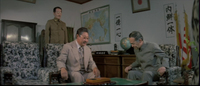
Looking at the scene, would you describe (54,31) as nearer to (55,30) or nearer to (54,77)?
(55,30)

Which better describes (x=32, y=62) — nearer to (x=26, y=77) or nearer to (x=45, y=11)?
(x=26, y=77)

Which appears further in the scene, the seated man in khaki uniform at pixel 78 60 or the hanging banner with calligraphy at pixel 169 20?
the hanging banner with calligraphy at pixel 169 20

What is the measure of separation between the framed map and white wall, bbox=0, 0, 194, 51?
0.44 ft

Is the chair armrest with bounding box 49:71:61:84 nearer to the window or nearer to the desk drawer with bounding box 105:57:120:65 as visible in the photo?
the desk drawer with bounding box 105:57:120:65

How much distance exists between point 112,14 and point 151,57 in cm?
294

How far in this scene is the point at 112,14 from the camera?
520 cm

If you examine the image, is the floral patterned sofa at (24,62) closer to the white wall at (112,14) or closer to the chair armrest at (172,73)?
the chair armrest at (172,73)

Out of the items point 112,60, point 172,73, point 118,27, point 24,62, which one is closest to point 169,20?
point 118,27

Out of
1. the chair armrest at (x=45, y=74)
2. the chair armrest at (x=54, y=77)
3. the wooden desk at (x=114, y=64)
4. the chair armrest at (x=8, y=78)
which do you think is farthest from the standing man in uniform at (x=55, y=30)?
the chair armrest at (x=8, y=78)

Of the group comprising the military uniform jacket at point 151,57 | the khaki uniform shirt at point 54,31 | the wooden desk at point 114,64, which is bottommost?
the wooden desk at point 114,64

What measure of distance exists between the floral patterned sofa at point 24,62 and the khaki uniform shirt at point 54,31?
4.25ft

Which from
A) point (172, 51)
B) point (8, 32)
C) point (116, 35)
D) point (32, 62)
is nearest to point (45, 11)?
point (8, 32)

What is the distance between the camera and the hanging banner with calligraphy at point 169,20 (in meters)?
3.94

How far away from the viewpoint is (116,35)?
5.06 metres
